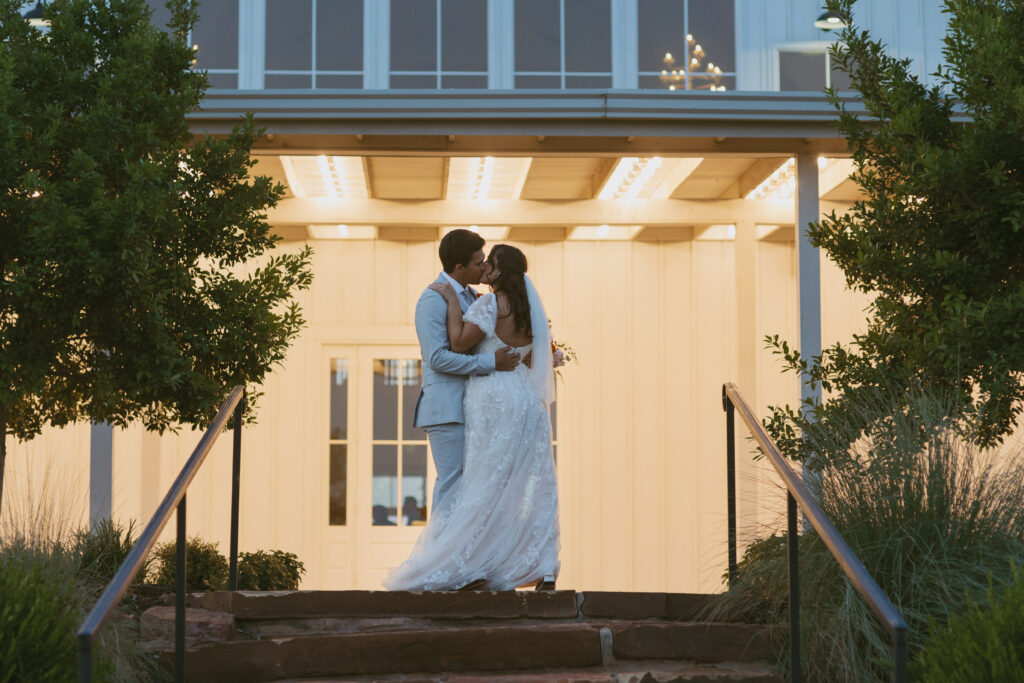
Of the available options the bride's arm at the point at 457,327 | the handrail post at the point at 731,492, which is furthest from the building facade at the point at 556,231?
the bride's arm at the point at 457,327

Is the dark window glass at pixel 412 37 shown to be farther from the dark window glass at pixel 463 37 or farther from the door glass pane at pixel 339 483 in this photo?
the door glass pane at pixel 339 483

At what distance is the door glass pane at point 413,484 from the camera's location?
10805mm

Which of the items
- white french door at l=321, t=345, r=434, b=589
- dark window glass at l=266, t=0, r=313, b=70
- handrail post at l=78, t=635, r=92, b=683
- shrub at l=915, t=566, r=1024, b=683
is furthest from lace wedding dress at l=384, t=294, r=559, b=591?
white french door at l=321, t=345, r=434, b=589

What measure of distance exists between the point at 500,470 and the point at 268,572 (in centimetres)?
324

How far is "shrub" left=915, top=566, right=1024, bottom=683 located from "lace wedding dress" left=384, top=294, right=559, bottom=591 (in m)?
2.07

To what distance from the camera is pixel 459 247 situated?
17.8ft

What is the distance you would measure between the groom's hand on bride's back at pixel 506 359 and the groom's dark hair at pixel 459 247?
46 cm

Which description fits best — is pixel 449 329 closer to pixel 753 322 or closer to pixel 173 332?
pixel 173 332

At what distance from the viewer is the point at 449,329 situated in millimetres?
5383

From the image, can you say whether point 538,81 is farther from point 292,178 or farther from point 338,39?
point 292,178

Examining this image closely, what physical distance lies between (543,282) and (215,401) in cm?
562

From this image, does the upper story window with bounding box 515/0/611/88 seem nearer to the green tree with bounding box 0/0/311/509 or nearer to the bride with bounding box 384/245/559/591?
the green tree with bounding box 0/0/311/509

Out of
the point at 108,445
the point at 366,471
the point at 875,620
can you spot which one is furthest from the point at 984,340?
the point at 366,471

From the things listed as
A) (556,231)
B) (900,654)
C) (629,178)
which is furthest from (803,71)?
(900,654)
